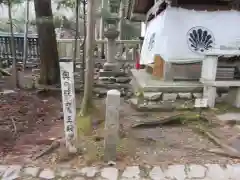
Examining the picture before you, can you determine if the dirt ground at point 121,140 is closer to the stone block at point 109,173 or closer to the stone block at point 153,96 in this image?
the stone block at point 109,173

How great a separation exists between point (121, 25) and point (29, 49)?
5883mm

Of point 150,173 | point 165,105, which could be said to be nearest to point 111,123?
point 150,173

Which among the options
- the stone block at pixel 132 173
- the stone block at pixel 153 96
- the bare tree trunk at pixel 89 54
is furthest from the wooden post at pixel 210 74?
the stone block at pixel 132 173

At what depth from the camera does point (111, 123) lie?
342cm

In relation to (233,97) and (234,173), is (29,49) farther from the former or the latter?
(234,173)

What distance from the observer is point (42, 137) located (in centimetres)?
451

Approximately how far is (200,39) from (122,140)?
10.4 ft

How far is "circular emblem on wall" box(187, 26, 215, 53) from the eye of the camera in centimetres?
586

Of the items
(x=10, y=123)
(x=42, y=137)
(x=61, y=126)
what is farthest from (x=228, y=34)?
(x=10, y=123)

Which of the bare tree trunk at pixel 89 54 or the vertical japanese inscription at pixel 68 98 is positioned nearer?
the vertical japanese inscription at pixel 68 98

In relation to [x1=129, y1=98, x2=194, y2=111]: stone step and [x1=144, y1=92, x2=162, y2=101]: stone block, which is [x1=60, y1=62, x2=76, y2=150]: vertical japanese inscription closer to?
[x1=129, y1=98, x2=194, y2=111]: stone step

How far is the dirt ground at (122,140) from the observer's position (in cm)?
358

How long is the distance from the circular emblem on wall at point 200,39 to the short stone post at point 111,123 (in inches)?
125

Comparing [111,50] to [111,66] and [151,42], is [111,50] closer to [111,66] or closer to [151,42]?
[111,66]
